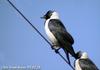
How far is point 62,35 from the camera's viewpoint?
1017 centimetres

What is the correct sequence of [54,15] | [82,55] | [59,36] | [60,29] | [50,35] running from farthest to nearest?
[54,15]
[82,55]
[60,29]
[50,35]
[59,36]

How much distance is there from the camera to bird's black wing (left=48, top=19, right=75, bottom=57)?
32.3ft

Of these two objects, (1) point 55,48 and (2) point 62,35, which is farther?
(2) point 62,35

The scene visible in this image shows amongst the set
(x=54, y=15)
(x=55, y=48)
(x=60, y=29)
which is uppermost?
(x=54, y=15)

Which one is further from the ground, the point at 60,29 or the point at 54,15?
the point at 54,15

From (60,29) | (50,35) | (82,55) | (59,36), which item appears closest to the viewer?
(59,36)

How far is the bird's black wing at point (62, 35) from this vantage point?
9.85 meters

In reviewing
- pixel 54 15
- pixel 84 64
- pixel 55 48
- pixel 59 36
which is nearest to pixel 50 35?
pixel 59 36

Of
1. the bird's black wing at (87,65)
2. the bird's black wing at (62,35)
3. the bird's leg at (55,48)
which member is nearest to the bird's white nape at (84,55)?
the bird's black wing at (87,65)

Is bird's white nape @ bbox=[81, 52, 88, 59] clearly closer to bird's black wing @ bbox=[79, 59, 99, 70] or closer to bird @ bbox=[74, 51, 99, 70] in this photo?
bird @ bbox=[74, 51, 99, 70]

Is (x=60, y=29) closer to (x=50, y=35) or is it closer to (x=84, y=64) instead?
(x=50, y=35)

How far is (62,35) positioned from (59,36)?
3.3 inches

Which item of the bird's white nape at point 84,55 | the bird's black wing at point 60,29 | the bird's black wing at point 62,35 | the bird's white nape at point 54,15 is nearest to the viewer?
the bird's black wing at point 62,35

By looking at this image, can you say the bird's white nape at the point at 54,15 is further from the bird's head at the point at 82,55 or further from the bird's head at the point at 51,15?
the bird's head at the point at 82,55
